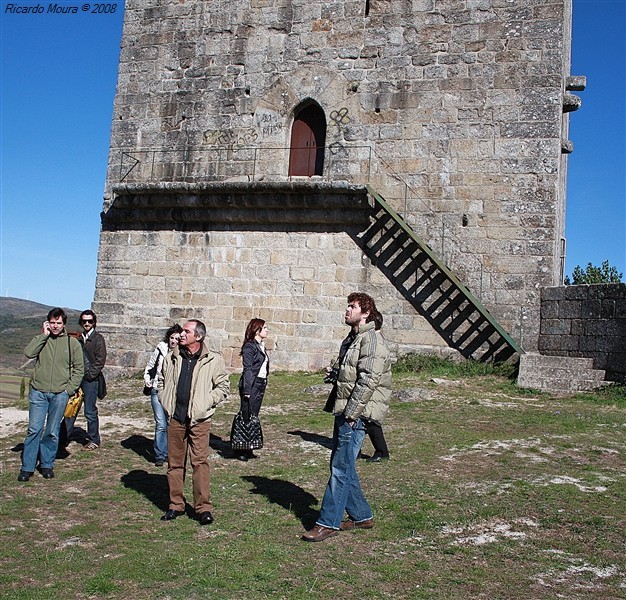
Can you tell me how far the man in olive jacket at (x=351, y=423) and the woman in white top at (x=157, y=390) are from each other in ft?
9.86

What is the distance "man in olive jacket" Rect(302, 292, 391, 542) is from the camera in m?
5.44

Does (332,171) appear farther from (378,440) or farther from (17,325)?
(17,325)

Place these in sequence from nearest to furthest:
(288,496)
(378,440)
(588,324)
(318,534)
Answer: (318,534) → (288,496) → (378,440) → (588,324)

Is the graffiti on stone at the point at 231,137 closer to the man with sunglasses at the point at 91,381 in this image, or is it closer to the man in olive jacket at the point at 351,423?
the man with sunglasses at the point at 91,381

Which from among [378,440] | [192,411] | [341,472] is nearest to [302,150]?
[378,440]

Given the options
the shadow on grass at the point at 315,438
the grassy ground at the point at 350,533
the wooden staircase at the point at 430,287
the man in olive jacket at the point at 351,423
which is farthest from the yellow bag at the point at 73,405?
the wooden staircase at the point at 430,287

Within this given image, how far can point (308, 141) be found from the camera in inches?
600

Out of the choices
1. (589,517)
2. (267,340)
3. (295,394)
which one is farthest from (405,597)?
(267,340)

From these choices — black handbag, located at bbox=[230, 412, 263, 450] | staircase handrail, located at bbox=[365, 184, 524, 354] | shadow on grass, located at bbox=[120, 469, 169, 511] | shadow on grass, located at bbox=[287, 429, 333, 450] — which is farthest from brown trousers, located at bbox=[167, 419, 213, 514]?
staircase handrail, located at bbox=[365, 184, 524, 354]

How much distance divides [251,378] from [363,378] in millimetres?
2819

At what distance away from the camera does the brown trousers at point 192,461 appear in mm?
5941

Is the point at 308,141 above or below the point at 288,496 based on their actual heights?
above

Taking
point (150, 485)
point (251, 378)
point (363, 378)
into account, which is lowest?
point (150, 485)

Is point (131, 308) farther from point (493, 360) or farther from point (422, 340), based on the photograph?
point (493, 360)
